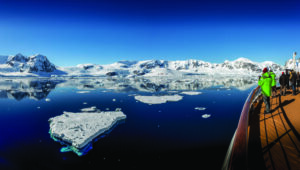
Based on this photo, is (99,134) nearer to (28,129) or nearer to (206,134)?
(28,129)

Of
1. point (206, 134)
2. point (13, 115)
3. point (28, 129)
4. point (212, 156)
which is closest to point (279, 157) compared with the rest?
point (212, 156)

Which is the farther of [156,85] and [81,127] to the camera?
[156,85]

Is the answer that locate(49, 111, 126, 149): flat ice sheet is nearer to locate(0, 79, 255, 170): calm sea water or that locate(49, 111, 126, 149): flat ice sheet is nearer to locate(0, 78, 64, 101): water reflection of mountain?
locate(0, 79, 255, 170): calm sea water

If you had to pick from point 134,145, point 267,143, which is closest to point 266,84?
point 267,143

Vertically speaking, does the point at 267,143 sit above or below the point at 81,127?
above

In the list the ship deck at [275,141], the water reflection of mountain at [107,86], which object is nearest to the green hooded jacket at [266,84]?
the ship deck at [275,141]

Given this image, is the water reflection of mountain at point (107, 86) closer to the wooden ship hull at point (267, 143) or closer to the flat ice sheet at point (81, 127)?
the flat ice sheet at point (81, 127)

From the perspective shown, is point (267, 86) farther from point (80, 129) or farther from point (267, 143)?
point (80, 129)
